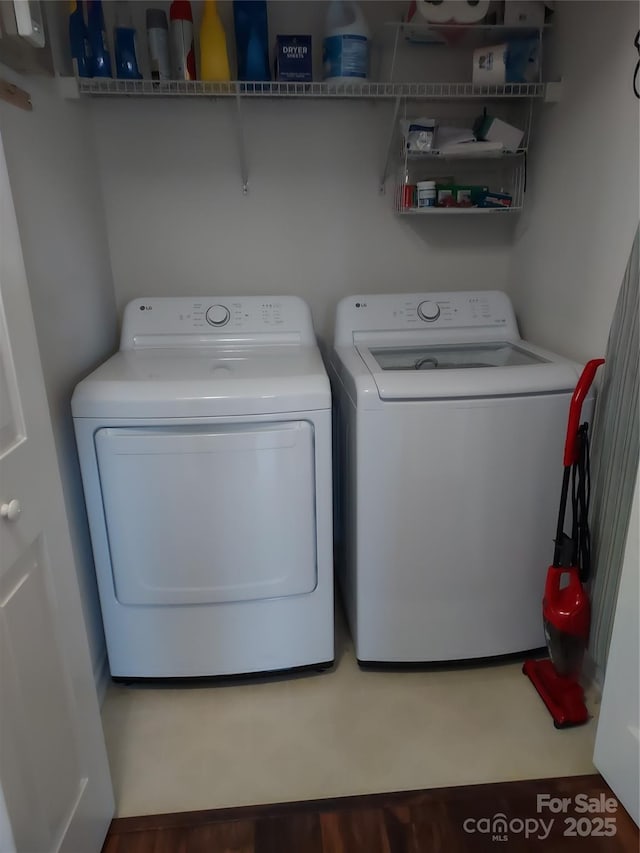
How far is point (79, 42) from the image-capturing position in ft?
5.55

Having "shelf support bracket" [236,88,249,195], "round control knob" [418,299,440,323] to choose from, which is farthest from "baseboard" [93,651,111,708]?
"shelf support bracket" [236,88,249,195]

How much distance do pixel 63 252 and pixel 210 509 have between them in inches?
34.0

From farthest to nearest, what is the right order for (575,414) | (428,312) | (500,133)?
(428,312) → (500,133) → (575,414)

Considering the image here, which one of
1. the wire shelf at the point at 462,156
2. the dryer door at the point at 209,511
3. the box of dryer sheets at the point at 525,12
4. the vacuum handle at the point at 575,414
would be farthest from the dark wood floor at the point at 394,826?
the box of dryer sheets at the point at 525,12

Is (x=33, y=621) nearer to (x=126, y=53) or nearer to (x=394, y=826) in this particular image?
(x=394, y=826)

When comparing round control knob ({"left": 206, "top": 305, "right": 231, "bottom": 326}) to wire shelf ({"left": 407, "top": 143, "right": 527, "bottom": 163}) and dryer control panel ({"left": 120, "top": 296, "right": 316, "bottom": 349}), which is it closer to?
dryer control panel ({"left": 120, "top": 296, "right": 316, "bottom": 349})

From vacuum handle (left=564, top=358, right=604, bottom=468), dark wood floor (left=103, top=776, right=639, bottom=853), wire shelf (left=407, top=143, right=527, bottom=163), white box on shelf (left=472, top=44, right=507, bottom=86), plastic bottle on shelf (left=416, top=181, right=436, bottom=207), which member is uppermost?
white box on shelf (left=472, top=44, right=507, bottom=86)

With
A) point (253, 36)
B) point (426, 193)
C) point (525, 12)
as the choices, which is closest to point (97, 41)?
point (253, 36)

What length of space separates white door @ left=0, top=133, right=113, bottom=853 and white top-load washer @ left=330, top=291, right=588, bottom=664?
80cm

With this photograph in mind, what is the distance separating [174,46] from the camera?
1.78 m

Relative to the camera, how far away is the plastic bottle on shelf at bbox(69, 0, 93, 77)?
168 centimetres

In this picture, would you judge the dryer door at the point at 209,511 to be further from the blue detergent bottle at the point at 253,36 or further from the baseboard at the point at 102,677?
the blue detergent bottle at the point at 253,36

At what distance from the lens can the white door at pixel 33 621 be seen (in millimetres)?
941

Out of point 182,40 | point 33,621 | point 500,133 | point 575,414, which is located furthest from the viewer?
point 500,133
